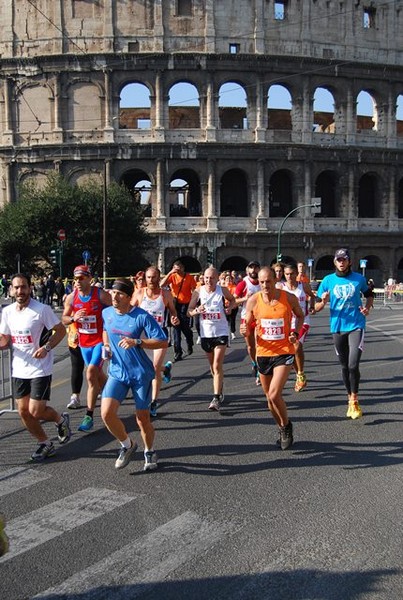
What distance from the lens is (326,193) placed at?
43.3 meters

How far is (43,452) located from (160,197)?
109ft

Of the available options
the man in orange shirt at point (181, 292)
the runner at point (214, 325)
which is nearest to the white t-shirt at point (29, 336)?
the runner at point (214, 325)

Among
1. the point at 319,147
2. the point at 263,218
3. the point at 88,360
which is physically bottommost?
the point at 88,360

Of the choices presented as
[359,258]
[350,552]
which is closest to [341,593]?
[350,552]

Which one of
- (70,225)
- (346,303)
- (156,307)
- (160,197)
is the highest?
(160,197)

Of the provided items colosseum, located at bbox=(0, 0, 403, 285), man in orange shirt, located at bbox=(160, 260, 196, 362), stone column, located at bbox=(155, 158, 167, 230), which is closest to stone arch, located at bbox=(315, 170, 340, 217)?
colosseum, located at bbox=(0, 0, 403, 285)

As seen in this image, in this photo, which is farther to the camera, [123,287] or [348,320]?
[348,320]

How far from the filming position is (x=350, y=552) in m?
3.89

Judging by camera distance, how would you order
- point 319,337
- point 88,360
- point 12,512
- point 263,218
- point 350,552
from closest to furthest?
point 350,552, point 12,512, point 88,360, point 319,337, point 263,218

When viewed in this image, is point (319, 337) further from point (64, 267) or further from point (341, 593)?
point (64, 267)

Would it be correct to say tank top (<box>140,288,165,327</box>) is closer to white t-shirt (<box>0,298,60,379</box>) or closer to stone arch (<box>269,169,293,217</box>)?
white t-shirt (<box>0,298,60,379</box>)

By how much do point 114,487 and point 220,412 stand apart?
284 centimetres

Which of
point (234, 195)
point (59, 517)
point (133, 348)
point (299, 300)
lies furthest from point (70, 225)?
point (59, 517)

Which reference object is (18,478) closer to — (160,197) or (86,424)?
(86,424)
